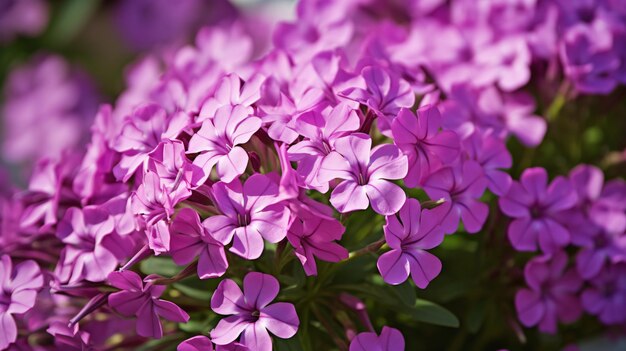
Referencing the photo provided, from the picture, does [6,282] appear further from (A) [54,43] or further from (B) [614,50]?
(A) [54,43]

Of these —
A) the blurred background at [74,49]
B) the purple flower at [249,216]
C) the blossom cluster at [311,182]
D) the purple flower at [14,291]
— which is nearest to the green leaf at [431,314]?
the blossom cluster at [311,182]

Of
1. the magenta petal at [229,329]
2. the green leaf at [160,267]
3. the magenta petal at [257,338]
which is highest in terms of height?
the magenta petal at [229,329]

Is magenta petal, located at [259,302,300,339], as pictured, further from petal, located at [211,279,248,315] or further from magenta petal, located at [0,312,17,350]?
magenta petal, located at [0,312,17,350]

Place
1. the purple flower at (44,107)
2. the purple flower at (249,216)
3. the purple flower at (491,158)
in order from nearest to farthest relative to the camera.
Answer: the purple flower at (249,216), the purple flower at (491,158), the purple flower at (44,107)

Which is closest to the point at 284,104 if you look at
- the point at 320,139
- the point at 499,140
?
the point at 320,139

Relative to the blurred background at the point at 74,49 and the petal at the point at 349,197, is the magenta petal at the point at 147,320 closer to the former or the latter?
the petal at the point at 349,197

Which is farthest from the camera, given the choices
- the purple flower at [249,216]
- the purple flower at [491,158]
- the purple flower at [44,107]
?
the purple flower at [44,107]
